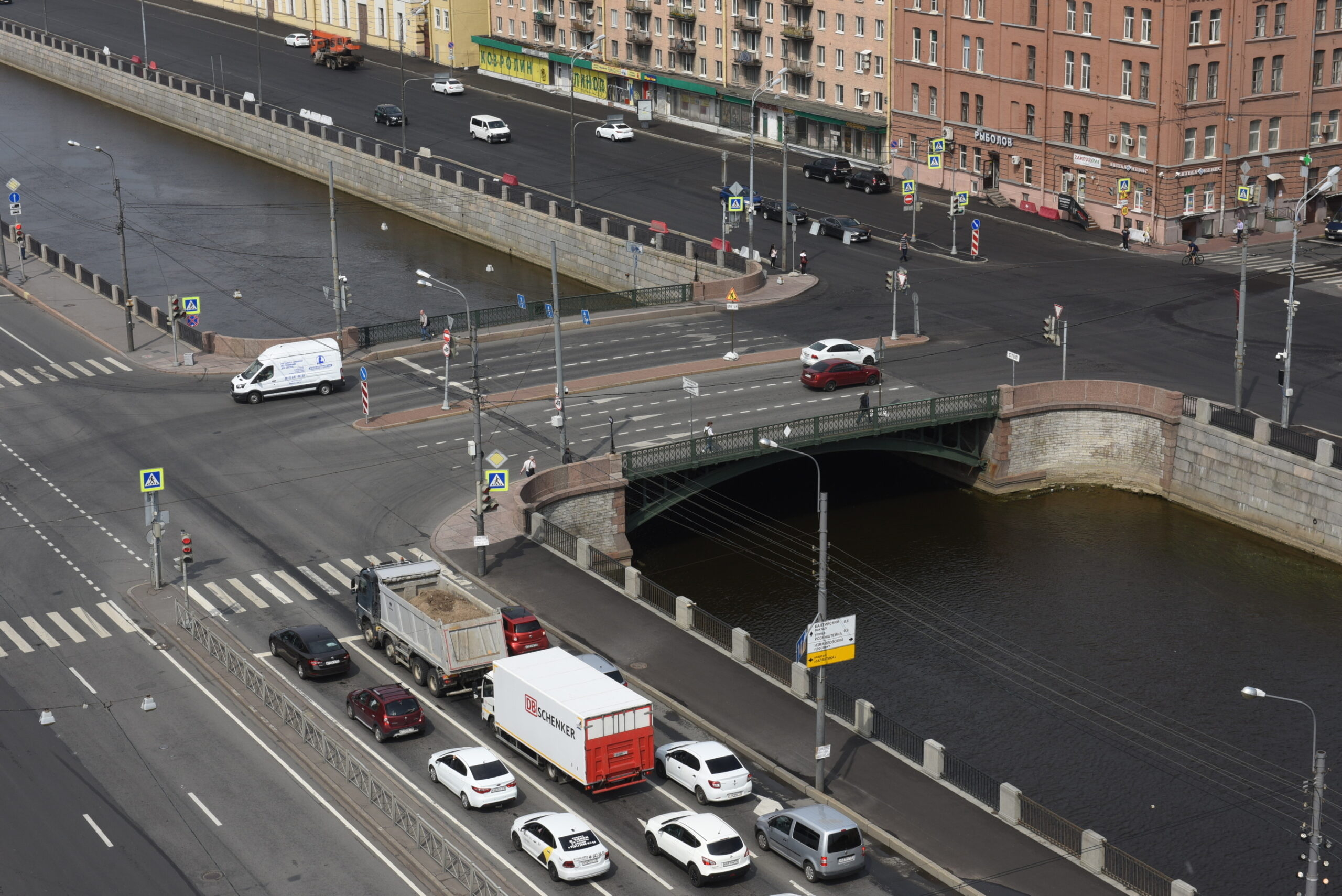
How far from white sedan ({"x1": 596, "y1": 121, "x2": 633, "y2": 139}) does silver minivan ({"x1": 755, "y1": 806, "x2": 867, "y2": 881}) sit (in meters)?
103

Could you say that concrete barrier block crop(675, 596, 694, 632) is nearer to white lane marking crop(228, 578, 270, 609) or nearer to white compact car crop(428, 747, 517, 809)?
white compact car crop(428, 747, 517, 809)

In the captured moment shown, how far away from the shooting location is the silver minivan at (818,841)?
49125 millimetres

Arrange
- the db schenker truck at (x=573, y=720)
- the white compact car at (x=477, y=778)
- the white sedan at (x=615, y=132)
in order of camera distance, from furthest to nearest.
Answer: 1. the white sedan at (x=615, y=132)
2. the db schenker truck at (x=573, y=720)
3. the white compact car at (x=477, y=778)

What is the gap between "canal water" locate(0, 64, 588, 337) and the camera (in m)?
119

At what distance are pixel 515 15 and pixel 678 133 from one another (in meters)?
31.5

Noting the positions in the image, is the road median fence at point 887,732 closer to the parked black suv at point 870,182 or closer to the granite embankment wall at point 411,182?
the granite embankment wall at point 411,182

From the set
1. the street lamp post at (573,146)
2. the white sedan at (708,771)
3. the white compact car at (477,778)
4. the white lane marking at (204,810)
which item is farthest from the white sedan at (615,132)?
the white lane marking at (204,810)

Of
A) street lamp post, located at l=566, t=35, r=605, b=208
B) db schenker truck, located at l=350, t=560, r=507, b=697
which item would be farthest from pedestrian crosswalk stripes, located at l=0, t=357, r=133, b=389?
street lamp post, located at l=566, t=35, r=605, b=208

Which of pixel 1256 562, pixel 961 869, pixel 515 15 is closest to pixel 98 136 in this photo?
pixel 515 15

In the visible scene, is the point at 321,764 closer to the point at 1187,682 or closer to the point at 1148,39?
the point at 1187,682

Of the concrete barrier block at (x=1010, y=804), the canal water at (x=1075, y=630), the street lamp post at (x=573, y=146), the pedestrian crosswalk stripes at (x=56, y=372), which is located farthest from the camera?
the street lamp post at (x=573, y=146)

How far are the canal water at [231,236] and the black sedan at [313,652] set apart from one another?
49.7 meters

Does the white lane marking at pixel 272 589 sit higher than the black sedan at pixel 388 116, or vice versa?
the black sedan at pixel 388 116

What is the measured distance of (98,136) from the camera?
561 ft
